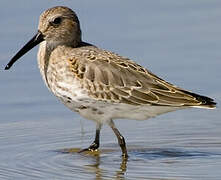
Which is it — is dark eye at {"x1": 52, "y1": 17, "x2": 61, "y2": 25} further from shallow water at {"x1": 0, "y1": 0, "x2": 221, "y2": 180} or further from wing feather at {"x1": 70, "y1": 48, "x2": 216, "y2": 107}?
shallow water at {"x1": 0, "y1": 0, "x2": 221, "y2": 180}

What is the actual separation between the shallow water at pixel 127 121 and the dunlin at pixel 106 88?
0.61 meters

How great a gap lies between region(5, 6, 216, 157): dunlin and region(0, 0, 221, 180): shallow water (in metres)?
0.61

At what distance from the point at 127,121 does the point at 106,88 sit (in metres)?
1.57

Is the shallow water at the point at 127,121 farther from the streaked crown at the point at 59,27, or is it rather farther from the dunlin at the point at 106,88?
the streaked crown at the point at 59,27

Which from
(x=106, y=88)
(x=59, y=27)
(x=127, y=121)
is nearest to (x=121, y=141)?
(x=106, y=88)

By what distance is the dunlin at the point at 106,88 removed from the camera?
1104cm

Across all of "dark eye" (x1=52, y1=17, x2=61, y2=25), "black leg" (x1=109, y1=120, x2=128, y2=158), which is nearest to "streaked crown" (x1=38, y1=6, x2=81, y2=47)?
"dark eye" (x1=52, y1=17, x2=61, y2=25)

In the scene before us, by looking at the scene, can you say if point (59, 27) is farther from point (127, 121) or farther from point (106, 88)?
point (127, 121)

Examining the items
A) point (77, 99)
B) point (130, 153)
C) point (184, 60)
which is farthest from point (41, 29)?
point (184, 60)

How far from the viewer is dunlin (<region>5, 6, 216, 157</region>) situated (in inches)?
→ 435

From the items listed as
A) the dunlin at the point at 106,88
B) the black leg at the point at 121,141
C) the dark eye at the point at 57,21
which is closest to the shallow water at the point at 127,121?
the black leg at the point at 121,141

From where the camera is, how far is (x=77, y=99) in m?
11.0

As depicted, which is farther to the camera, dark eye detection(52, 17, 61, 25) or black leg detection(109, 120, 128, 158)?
dark eye detection(52, 17, 61, 25)

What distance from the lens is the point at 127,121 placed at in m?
12.6
